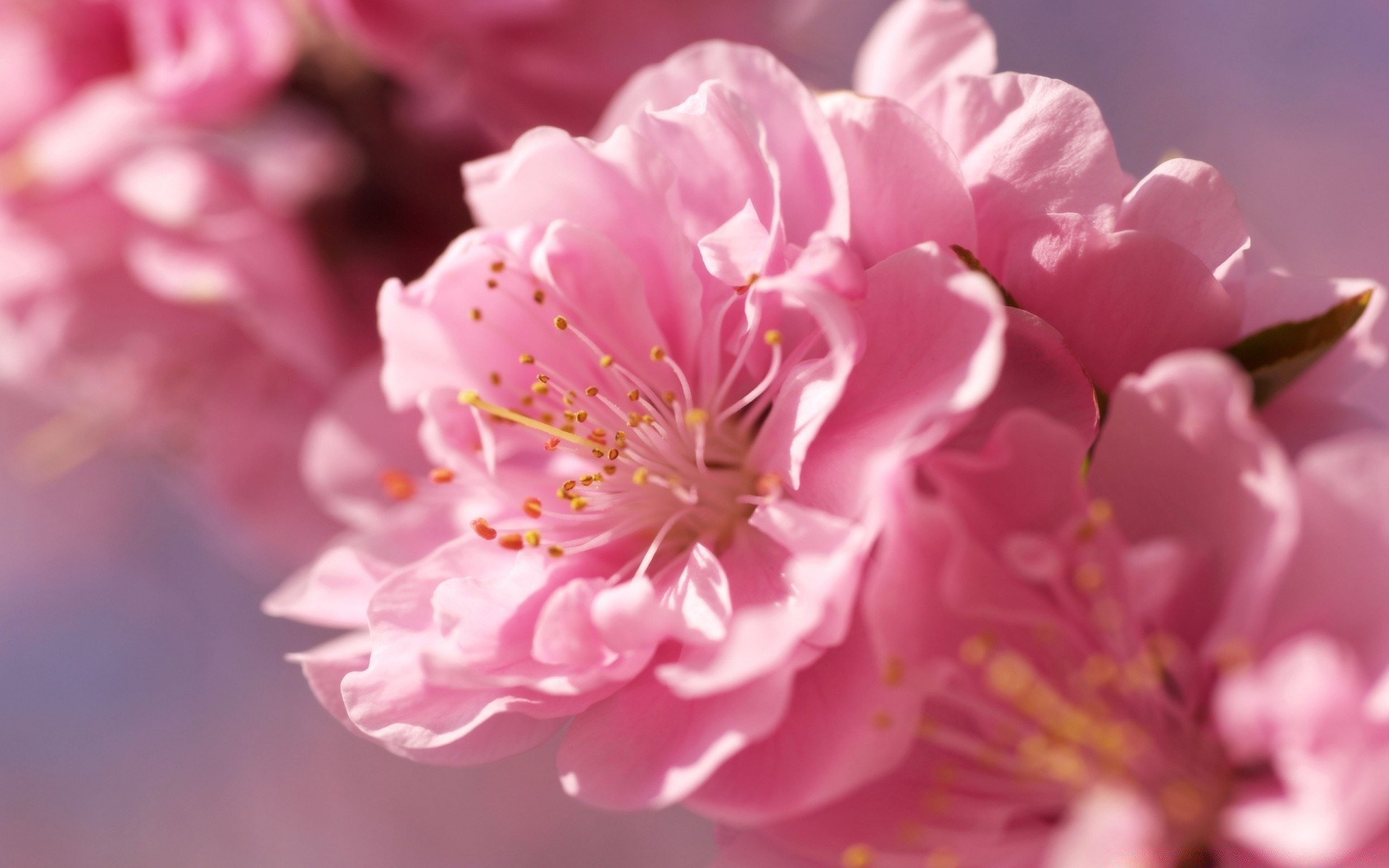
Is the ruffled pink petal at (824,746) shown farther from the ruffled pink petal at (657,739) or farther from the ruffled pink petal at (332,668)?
the ruffled pink petal at (332,668)

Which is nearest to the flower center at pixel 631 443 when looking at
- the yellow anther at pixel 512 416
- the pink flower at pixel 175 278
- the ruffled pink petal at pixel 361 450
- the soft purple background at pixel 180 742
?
the yellow anther at pixel 512 416

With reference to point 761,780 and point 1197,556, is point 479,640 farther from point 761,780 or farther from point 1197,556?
point 1197,556

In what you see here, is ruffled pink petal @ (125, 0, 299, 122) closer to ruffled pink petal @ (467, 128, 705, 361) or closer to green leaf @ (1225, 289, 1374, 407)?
ruffled pink petal @ (467, 128, 705, 361)

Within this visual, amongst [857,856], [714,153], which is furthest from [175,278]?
[857,856]

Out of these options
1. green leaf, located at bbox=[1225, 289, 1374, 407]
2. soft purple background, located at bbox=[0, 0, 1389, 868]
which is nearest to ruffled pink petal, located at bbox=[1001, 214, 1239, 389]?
green leaf, located at bbox=[1225, 289, 1374, 407]

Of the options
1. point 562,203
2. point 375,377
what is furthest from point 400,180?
point 562,203

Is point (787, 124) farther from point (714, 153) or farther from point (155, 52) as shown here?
point (155, 52)
